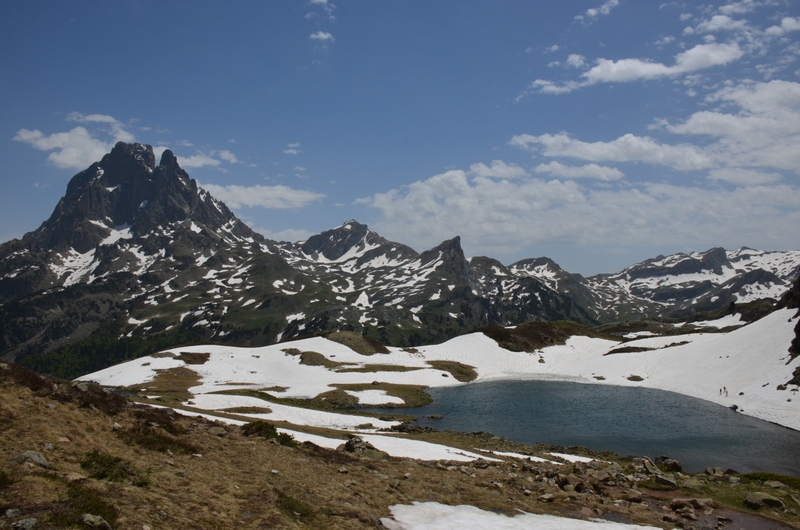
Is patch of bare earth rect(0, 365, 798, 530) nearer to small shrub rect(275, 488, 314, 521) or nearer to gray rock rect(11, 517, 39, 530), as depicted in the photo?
small shrub rect(275, 488, 314, 521)

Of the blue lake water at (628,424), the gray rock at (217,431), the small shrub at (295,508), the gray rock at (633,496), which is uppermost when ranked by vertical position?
the gray rock at (217,431)

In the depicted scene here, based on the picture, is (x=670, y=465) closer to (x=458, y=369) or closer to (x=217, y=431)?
(x=217, y=431)

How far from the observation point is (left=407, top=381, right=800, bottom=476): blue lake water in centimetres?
4862

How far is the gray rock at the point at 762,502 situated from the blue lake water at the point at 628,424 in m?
15.9

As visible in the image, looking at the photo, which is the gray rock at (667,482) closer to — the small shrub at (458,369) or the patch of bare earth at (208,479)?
the patch of bare earth at (208,479)

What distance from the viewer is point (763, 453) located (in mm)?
48469

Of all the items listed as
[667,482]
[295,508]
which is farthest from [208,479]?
[667,482]

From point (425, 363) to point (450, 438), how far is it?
7665 cm

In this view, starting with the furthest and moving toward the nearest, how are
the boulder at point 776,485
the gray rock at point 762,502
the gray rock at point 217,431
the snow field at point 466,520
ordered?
the boulder at point 776,485
the gray rock at point 762,502
the gray rock at point 217,431
the snow field at point 466,520

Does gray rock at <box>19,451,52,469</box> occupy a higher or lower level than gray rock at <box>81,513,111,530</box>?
higher

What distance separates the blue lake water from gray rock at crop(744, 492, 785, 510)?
15.9 meters

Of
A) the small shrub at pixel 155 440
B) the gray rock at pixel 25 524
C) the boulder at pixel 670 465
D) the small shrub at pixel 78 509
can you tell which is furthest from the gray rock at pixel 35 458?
the boulder at pixel 670 465

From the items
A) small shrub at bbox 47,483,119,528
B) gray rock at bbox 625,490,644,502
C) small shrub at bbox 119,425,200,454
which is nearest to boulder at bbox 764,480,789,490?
gray rock at bbox 625,490,644,502

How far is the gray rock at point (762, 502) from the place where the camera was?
2778 cm
